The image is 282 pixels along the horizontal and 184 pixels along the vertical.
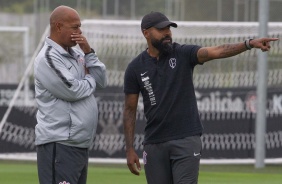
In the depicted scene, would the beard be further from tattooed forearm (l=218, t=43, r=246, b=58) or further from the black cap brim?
tattooed forearm (l=218, t=43, r=246, b=58)

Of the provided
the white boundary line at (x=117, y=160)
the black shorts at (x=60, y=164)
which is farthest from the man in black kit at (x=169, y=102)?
the white boundary line at (x=117, y=160)

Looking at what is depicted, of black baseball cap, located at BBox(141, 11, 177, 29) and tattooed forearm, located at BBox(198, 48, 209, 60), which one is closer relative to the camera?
tattooed forearm, located at BBox(198, 48, 209, 60)

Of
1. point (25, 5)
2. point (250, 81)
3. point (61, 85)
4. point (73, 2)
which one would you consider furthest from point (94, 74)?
point (25, 5)

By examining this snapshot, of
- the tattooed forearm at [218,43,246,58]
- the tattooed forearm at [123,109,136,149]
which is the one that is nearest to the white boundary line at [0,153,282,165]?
the tattooed forearm at [123,109,136,149]

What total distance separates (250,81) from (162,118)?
13231mm

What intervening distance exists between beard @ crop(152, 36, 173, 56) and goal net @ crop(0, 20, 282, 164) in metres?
12.1

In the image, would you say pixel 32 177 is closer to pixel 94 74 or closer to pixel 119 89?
pixel 119 89

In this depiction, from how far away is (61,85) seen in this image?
321 inches

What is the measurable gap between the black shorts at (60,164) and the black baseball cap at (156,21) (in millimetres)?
1301

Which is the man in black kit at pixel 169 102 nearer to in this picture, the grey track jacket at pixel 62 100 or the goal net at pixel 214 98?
the grey track jacket at pixel 62 100

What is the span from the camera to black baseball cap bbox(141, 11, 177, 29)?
29.3ft

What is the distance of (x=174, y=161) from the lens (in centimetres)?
900

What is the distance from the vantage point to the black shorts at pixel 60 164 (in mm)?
8234

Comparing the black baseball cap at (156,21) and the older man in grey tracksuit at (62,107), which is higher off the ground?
the black baseball cap at (156,21)
